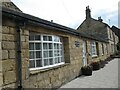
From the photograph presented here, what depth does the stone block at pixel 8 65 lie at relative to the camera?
521 centimetres

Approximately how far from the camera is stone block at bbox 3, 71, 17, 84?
17.1 ft

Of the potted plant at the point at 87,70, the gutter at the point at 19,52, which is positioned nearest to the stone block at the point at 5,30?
the gutter at the point at 19,52

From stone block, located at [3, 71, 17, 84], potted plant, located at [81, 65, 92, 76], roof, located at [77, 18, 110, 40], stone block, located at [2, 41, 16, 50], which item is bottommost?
potted plant, located at [81, 65, 92, 76]

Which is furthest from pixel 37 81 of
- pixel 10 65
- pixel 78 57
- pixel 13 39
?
pixel 78 57

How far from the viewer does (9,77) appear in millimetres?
5336

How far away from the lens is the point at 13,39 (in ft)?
18.5

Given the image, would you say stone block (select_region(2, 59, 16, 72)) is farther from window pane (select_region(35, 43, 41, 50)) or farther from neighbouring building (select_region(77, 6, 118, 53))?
neighbouring building (select_region(77, 6, 118, 53))

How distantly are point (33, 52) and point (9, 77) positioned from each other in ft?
6.52

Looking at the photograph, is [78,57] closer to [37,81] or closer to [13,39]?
[37,81]

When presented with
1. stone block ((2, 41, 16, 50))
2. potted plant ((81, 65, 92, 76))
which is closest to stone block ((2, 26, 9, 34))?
stone block ((2, 41, 16, 50))

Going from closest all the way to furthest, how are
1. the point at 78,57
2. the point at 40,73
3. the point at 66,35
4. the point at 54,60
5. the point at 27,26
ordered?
the point at 27,26 → the point at 40,73 → the point at 54,60 → the point at 66,35 → the point at 78,57

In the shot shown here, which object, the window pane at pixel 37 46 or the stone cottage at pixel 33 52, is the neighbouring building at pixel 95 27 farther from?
the window pane at pixel 37 46

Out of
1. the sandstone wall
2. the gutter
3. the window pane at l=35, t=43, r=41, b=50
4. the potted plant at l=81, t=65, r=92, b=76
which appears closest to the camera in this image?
the sandstone wall

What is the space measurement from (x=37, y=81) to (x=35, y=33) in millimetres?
1992
